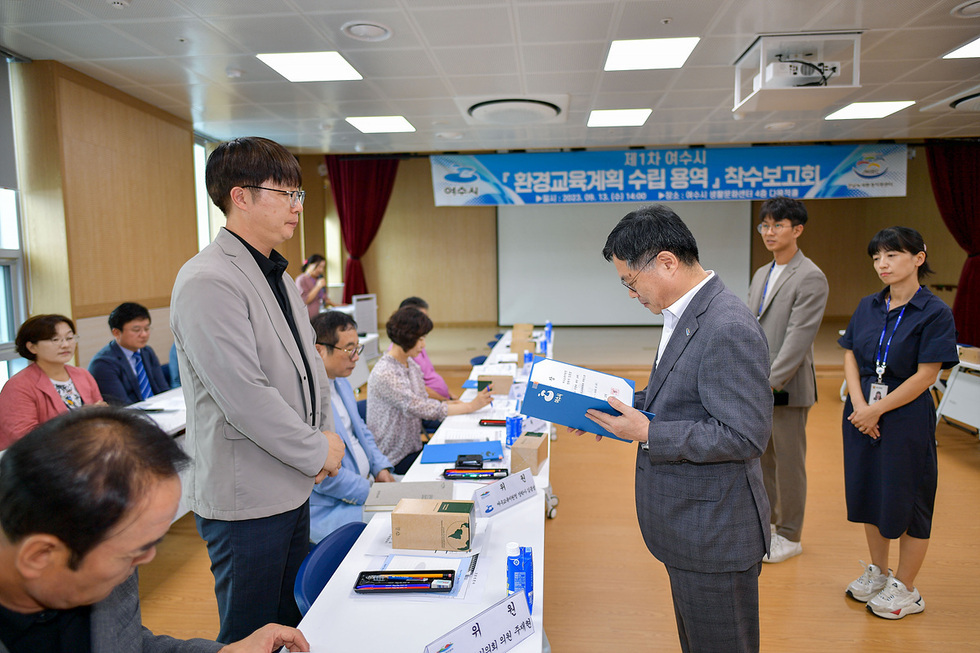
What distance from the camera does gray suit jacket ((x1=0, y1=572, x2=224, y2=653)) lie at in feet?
3.03

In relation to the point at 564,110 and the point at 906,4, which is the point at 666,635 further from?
the point at 564,110

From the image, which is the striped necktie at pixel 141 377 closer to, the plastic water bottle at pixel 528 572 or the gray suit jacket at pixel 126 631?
the gray suit jacket at pixel 126 631

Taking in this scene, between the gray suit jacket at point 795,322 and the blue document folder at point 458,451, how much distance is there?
1.41 metres

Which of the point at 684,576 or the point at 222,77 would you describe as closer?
the point at 684,576

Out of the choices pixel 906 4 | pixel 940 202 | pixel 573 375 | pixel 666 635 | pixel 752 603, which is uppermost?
pixel 906 4

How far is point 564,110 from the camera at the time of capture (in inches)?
226

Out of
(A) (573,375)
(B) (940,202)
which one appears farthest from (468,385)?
(B) (940,202)

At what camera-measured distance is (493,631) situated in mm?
1183

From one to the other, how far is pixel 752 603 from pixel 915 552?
5.05 ft

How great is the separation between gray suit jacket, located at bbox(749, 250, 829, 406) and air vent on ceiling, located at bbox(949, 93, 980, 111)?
175 inches

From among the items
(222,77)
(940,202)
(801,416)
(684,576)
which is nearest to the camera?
(684,576)

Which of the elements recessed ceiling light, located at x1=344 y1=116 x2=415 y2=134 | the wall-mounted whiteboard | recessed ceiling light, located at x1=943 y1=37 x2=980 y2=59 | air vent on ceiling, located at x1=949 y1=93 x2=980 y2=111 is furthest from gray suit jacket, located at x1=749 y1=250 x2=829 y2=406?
the wall-mounted whiteboard

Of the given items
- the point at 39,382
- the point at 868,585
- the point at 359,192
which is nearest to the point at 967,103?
the point at 868,585

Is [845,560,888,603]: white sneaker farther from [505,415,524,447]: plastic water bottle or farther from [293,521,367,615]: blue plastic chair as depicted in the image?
[293,521,367,615]: blue plastic chair
